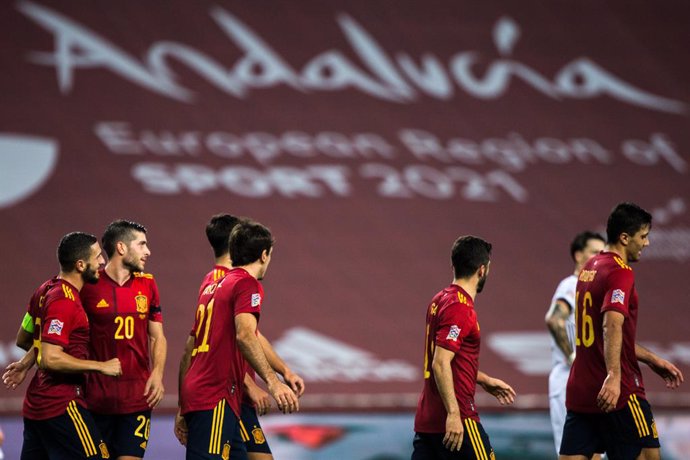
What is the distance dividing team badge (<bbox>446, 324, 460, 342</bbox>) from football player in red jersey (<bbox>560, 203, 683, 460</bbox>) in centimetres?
90

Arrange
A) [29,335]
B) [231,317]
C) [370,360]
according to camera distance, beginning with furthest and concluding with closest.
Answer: [370,360] → [29,335] → [231,317]

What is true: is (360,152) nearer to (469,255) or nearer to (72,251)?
(469,255)

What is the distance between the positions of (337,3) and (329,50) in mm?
509

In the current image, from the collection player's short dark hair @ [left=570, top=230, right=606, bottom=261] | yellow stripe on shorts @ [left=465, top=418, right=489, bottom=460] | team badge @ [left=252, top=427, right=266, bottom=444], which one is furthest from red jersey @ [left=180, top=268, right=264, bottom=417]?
player's short dark hair @ [left=570, top=230, right=606, bottom=261]

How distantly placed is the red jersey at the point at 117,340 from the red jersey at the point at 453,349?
1704 mm

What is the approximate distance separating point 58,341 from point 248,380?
1.34 m

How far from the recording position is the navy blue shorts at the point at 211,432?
5.94 m

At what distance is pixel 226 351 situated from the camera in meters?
→ 6.07

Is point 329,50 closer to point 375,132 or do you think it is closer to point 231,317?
point 375,132

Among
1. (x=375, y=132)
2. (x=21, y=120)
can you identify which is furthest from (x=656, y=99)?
(x=21, y=120)

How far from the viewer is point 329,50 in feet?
38.8

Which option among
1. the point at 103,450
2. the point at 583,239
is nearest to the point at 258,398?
the point at 103,450

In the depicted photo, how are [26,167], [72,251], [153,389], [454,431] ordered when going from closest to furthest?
[454,431]
[72,251]
[153,389]
[26,167]

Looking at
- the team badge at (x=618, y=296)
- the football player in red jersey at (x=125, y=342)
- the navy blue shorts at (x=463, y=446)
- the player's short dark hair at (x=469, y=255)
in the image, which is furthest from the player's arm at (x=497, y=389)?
the football player in red jersey at (x=125, y=342)
